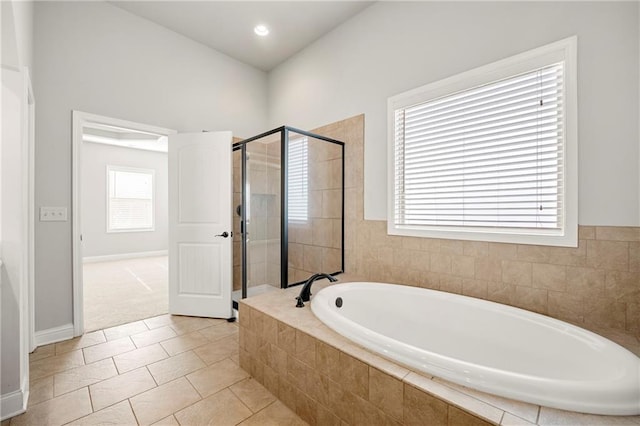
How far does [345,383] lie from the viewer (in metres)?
1.29

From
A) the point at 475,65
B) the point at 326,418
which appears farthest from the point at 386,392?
the point at 475,65

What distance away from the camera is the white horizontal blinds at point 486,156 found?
1.71 m

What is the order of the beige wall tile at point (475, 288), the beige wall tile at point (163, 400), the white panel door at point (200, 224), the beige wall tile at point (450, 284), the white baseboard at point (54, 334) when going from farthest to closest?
the white panel door at point (200, 224) → the white baseboard at point (54, 334) → the beige wall tile at point (450, 284) → the beige wall tile at point (475, 288) → the beige wall tile at point (163, 400)

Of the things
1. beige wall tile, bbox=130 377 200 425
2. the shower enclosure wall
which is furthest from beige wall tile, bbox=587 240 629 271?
beige wall tile, bbox=130 377 200 425

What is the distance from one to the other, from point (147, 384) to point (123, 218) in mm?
5829

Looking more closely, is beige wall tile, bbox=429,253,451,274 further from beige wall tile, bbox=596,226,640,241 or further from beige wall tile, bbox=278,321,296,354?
beige wall tile, bbox=278,321,296,354

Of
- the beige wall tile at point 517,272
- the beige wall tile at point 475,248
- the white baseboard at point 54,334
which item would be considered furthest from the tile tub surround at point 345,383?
the white baseboard at point 54,334

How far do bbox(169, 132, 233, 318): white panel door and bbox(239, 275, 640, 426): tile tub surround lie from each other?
3.60 feet

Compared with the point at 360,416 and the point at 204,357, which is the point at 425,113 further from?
the point at 204,357

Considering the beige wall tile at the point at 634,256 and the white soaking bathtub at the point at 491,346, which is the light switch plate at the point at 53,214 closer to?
the white soaking bathtub at the point at 491,346

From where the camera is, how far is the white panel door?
9.55 feet

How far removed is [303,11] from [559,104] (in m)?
2.32

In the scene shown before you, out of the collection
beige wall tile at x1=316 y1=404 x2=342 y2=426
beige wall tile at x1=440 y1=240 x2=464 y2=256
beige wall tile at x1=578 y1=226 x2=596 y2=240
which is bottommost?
beige wall tile at x1=316 y1=404 x2=342 y2=426

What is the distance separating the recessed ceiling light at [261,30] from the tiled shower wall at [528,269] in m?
1.44
